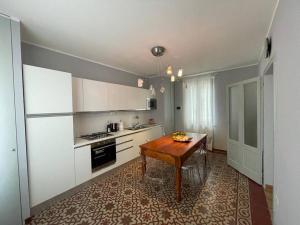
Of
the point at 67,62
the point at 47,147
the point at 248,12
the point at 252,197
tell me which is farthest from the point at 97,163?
the point at 248,12

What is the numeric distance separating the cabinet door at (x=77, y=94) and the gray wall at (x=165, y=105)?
2.85m

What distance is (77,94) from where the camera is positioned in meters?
2.75

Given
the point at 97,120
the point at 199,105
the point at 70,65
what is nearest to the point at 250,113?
the point at 199,105

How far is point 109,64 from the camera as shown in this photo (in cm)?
365

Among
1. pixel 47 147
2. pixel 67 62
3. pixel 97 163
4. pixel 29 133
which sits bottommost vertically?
pixel 97 163

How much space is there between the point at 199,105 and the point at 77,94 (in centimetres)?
370

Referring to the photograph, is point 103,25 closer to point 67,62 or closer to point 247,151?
point 67,62

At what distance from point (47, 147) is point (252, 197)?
338cm

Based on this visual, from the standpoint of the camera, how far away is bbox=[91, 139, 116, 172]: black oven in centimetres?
274

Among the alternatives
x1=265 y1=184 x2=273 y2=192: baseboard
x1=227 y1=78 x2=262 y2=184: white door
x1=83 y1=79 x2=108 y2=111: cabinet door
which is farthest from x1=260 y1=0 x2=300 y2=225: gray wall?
x1=83 y1=79 x2=108 y2=111: cabinet door

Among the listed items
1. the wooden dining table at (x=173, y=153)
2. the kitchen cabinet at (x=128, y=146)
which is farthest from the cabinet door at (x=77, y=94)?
the wooden dining table at (x=173, y=153)

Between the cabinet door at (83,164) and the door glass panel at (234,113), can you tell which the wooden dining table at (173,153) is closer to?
the cabinet door at (83,164)

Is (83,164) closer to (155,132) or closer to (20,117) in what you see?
(20,117)

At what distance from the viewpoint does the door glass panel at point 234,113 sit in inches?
129
